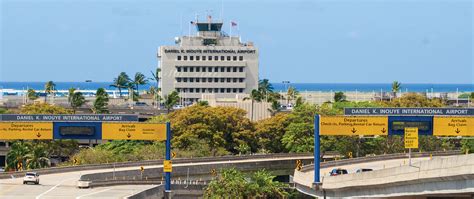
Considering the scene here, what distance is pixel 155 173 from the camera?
93312 mm

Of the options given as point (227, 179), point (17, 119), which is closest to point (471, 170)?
point (227, 179)

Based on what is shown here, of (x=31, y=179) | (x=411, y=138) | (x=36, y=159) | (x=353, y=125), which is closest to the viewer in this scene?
(x=411, y=138)

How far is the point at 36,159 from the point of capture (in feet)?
351

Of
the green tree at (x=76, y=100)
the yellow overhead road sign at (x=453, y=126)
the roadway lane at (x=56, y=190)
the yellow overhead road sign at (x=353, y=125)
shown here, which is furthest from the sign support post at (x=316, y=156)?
the green tree at (x=76, y=100)

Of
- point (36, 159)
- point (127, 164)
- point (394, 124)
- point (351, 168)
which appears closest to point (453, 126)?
point (394, 124)

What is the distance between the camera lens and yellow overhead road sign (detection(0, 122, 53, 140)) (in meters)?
79.0

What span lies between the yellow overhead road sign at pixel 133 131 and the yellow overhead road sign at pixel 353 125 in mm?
10953

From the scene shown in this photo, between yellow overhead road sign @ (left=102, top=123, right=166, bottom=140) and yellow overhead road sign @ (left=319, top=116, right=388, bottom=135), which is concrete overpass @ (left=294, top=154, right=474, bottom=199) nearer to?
yellow overhead road sign @ (left=319, top=116, right=388, bottom=135)

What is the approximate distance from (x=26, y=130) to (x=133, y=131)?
7.20m

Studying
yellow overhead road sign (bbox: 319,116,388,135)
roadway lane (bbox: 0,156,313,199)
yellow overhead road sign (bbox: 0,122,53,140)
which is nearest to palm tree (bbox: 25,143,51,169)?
roadway lane (bbox: 0,156,313,199)

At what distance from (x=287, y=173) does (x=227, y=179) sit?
103 ft

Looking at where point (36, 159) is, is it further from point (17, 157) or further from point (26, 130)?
point (26, 130)

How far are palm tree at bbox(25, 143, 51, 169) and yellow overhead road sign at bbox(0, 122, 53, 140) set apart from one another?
25.5 m

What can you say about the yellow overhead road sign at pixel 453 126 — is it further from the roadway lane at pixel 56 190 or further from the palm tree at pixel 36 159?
the palm tree at pixel 36 159
